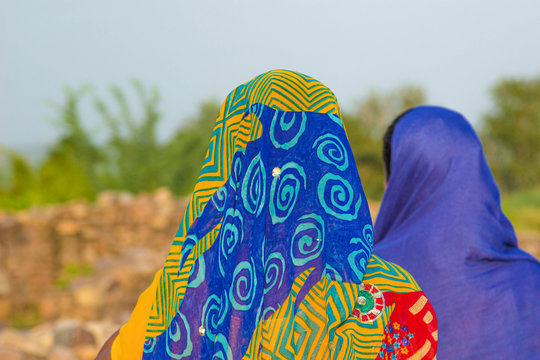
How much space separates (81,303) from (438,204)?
214 inches

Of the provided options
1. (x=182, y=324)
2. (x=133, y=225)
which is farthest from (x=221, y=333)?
(x=133, y=225)

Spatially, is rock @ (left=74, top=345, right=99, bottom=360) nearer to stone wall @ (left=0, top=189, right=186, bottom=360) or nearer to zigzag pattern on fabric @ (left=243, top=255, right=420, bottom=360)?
stone wall @ (left=0, top=189, right=186, bottom=360)

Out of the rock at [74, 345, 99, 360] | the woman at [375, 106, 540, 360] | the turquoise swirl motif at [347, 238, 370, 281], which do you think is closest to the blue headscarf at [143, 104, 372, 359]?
the turquoise swirl motif at [347, 238, 370, 281]

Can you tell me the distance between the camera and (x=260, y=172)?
3.16 feet

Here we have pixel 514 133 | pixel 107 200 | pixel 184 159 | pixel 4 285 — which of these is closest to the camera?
pixel 4 285

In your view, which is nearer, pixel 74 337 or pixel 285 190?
pixel 285 190

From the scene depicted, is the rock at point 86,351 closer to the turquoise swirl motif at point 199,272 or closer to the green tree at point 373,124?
the turquoise swirl motif at point 199,272

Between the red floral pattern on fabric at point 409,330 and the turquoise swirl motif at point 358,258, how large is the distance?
81 millimetres

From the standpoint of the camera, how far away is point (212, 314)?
3.19 feet

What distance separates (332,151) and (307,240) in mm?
171

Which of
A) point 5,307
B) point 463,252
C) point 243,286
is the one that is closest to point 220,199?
point 243,286

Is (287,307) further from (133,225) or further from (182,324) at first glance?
(133,225)

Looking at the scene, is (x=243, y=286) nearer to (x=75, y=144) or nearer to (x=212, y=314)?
(x=212, y=314)

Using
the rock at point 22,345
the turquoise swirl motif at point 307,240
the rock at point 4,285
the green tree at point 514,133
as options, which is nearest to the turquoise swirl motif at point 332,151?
the turquoise swirl motif at point 307,240
